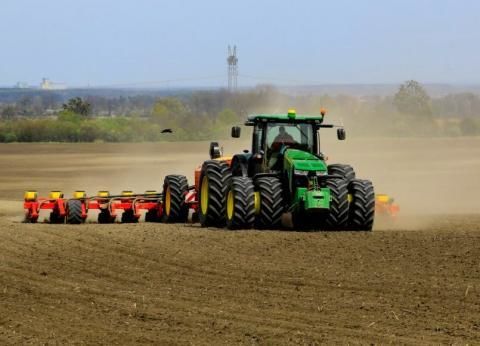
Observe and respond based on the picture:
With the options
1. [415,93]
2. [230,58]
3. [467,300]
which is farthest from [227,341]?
[230,58]

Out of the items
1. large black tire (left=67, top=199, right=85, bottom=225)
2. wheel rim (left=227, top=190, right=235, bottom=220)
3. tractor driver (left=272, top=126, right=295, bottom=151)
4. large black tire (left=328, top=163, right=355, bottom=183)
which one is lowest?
large black tire (left=67, top=199, right=85, bottom=225)

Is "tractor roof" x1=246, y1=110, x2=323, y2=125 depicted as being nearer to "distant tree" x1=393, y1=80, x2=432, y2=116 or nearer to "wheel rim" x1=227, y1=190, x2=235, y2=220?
"wheel rim" x1=227, y1=190, x2=235, y2=220

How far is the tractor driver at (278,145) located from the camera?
68.7ft

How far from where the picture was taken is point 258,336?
1063 cm

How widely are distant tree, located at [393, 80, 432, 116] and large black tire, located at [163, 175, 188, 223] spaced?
4742 centimetres

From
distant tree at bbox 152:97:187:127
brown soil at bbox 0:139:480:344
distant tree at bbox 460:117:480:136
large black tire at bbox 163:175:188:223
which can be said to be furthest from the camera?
distant tree at bbox 152:97:187:127

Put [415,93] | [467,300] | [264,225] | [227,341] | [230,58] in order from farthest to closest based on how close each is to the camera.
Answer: [230,58]
[415,93]
[264,225]
[467,300]
[227,341]

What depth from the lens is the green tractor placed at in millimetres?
19859

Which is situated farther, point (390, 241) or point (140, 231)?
point (140, 231)

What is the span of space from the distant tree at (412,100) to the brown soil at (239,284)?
45.9 metres

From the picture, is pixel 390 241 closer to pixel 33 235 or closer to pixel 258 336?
pixel 33 235

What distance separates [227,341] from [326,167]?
10129 millimetres

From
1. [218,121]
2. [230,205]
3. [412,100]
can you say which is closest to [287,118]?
[230,205]

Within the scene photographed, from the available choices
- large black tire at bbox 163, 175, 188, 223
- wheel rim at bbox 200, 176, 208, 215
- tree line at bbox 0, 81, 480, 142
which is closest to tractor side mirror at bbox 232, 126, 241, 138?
wheel rim at bbox 200, 176, 208, 215
